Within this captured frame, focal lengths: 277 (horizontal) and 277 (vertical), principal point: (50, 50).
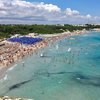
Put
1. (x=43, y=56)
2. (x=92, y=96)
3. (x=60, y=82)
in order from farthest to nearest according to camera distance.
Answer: (x=43, y=56) < (x=60, y=82) < (x=92, y=96)

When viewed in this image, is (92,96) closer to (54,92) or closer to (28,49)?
(54,92)

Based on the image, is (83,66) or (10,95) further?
(83,66)

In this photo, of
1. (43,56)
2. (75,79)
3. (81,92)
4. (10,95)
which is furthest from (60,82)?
(43,56)

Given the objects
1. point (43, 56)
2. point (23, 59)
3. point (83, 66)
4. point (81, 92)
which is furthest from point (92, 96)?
point (43, 56)

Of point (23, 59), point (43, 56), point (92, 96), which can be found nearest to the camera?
point (92, 96)

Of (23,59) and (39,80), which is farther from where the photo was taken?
(23,59)

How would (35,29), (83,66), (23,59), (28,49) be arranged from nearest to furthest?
1. (83,66)
2. (23,59)
3. (28,49)
4. (35,29)

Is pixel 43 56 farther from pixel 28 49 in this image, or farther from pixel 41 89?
pixel 41 89

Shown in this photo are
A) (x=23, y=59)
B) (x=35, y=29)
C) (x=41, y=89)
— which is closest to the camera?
(x=41, y=89)
